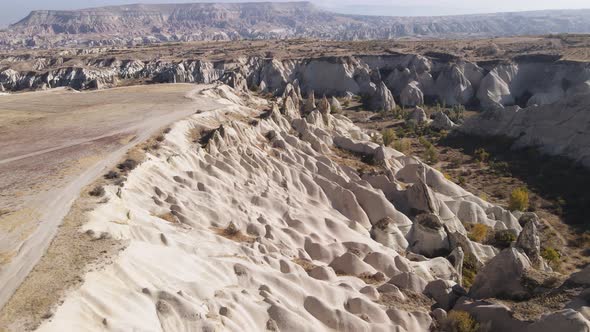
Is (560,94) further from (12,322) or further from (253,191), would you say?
(12,322)

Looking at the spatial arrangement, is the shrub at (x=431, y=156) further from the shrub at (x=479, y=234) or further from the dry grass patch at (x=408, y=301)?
the dry grass patch at (x=408, y=301)

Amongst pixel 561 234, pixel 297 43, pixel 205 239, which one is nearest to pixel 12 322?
pixel 205 239

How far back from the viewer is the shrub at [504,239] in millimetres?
35344

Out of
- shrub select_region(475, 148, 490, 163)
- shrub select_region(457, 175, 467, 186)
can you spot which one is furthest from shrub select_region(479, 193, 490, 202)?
shrub select_region(475, 148, 490, 163)

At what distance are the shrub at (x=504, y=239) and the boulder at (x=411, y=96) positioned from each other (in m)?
61.7

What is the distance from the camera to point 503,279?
2191cm

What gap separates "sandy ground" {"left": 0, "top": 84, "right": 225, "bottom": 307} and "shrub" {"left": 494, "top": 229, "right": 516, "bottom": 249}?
30.1 m

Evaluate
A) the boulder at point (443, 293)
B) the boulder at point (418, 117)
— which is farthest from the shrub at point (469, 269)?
the boulder at point (418, 117)

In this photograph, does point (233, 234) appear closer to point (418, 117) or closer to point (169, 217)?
point (169, 217)

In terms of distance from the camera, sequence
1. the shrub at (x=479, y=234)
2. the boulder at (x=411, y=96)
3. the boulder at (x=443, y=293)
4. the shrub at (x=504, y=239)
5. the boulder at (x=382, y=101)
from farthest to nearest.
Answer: the boulder at (x=411, y=96)
the boulder at (x=382, y=101)
the shrub at (x=479, y=234)
the shrub at (x=504, y=239)
the boulder at (x=443, y=293)

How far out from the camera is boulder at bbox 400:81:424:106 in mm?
94750

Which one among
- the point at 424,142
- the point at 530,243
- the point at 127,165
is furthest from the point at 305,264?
the point at 424,142

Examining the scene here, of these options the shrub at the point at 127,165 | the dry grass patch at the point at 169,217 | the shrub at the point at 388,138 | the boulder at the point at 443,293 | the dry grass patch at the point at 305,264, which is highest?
the shrub at the point at 127,165

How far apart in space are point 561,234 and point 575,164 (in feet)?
56.9
